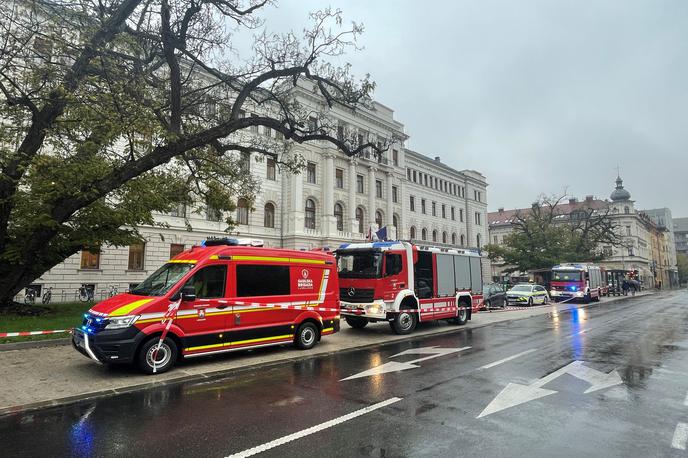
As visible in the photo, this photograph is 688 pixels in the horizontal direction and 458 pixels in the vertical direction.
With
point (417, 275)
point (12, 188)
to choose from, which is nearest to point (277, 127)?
point (417, 275)

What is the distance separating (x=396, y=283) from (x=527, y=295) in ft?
67.0

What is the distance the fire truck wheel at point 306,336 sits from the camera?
10.4 meters

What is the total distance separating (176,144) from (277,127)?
3241 millimetres

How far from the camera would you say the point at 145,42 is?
527 inches

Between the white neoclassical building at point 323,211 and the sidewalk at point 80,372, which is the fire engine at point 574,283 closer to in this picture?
the white neoclassical building at point 323,211

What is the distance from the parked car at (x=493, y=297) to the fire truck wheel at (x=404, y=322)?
44.5 ft

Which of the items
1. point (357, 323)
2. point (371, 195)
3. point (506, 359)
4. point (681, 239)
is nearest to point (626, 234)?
point (371, 195)

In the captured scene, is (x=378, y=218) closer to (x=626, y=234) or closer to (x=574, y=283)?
(x=574, y=283)

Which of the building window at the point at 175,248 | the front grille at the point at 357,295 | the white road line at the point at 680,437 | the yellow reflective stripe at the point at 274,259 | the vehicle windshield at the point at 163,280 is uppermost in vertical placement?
the building window at the point at 175,248

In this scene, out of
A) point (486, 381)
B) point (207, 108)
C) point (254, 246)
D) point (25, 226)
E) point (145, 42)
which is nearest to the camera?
point (486, 381)

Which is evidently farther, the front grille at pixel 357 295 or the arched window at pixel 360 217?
the arched window at pixel 360 217

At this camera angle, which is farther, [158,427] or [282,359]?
[282,359]

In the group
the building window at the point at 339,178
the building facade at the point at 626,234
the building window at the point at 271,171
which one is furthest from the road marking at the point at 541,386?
the building facade at the point at 626,234

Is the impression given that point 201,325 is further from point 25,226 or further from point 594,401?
point 25,226
